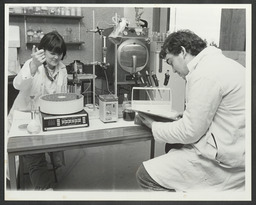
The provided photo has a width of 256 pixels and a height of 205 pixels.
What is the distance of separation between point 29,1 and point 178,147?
0.88 metres

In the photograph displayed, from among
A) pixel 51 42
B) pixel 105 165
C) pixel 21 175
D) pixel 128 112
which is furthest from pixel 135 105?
pixel 21 175

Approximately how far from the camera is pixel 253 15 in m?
1.02

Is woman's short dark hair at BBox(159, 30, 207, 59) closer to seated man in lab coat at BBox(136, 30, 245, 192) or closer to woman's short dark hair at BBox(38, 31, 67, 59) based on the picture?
seated man in lab coat at BBox(136, 30, 245, 192)

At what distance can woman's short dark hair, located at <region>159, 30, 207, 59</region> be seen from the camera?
110cm

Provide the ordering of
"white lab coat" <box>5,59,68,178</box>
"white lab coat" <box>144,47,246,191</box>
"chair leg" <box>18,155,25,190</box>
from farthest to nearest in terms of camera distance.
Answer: "white lab coat" <box>5,59,68,178</box> → "chair leg" <box>18,155,25,190</box> → "white lab coat" <box>144,47,246,191</box>

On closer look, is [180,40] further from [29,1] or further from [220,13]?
[29,1]

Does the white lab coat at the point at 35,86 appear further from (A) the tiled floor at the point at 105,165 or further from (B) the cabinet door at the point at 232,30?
(B) the cabinet door at the point at 232,30

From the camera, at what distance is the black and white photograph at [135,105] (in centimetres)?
100

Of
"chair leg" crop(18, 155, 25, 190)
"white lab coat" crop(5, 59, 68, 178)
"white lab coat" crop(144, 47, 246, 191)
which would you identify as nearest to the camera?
"white lab coat" crop(144, 47, 246, 191)

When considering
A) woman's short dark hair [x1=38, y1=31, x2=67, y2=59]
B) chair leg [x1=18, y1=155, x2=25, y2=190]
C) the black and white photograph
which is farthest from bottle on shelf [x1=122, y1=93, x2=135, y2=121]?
chair leg [x1=18, y1=155, x2=25, y2=190]

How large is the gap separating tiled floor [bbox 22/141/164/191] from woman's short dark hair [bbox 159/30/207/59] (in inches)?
18.0

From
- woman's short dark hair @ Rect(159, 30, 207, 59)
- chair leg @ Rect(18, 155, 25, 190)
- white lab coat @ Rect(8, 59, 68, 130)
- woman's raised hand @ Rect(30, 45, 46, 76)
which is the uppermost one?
Answer: woman's short dark hair @ Rect(159, 30, 207, 59)

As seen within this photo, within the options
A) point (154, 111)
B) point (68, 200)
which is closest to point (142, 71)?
point (154, 111)

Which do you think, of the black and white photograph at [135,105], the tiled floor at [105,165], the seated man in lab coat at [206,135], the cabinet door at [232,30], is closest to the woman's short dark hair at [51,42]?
the black and white photograph at [135,105]
